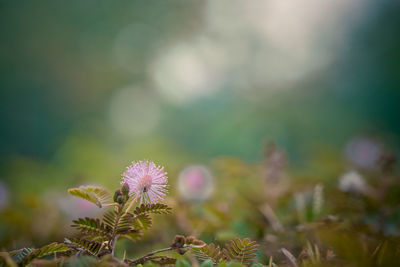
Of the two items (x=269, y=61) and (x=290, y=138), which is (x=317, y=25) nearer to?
(x=269, y=61)

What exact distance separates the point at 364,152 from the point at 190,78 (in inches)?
223

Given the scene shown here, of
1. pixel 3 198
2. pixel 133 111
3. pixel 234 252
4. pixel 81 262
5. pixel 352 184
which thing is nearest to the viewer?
pixel 81 262

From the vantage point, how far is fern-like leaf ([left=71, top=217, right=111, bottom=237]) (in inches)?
16.3

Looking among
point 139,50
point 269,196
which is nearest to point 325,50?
point 139,50

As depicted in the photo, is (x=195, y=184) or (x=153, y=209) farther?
(x=195, y=184)

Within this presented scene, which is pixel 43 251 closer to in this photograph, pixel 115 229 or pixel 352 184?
pixel 115 229

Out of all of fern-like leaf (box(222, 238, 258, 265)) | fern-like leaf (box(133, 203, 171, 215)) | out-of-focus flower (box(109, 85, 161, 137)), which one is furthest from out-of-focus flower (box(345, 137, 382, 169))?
out-of-focus flower (box(109, 85, 161, 137))

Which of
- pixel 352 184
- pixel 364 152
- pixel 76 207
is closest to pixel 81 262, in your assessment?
pixel 352 184

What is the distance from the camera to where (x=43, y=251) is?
1.36ft

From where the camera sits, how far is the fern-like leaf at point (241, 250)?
46cm

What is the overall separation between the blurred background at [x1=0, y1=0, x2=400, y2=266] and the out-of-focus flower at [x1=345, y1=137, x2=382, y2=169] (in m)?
1.68

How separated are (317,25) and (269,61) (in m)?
1.29

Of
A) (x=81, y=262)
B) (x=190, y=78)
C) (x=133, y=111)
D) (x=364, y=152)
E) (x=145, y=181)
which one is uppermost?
(x=190, y=78)

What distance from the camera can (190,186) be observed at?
1.06m
